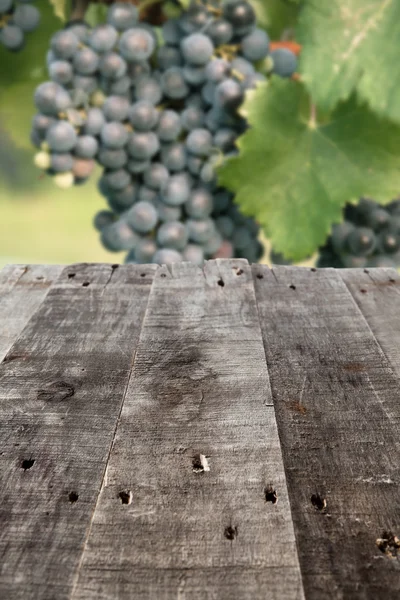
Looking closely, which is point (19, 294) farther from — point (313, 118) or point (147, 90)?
point (313, 118)

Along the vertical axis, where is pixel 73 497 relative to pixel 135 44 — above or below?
below

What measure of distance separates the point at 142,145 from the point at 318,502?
637mm

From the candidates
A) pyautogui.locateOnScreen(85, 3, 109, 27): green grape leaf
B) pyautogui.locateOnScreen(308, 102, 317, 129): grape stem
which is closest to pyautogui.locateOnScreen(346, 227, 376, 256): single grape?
pyautogui.locateOnScreen(308, 102, 317, 129): grape stem

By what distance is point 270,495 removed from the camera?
37cm

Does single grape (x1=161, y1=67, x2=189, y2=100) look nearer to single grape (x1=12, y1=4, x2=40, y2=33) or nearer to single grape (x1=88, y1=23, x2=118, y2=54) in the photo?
single grape (x1=88, y1=23, x2=118, y2=54)

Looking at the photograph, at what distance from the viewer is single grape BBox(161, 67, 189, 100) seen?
0.91m

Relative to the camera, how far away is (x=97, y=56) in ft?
2.91

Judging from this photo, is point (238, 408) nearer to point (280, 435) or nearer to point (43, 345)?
point (280, 435)

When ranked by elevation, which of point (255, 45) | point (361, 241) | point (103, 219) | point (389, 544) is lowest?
point (103, 219)

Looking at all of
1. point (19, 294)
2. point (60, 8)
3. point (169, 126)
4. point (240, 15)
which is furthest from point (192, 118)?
point (19, 294)

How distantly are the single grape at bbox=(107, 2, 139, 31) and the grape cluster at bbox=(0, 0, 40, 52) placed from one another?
0.13 meters

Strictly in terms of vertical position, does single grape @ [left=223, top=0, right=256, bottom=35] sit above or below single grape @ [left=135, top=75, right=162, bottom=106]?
above

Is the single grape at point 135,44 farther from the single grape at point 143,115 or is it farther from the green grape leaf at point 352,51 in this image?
the green grape leaf at point 352,51

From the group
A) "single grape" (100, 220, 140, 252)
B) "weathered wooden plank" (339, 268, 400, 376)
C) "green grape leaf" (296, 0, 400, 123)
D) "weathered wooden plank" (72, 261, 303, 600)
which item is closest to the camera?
"weathered wooden plank" (72, 261, 303, 600)
